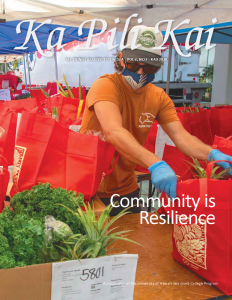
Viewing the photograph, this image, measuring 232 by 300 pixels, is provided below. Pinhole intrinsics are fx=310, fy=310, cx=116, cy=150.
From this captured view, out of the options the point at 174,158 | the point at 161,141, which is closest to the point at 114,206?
the point at 174,158

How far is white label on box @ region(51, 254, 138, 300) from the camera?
93 cm

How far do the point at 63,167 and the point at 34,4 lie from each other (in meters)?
3.99

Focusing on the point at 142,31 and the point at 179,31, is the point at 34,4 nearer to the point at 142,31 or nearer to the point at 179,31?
the point at 179,31

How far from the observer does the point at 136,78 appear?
1917 mm

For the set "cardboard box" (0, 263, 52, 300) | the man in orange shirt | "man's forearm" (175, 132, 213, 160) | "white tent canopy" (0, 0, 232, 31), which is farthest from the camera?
"white tent canopy" (0, 0, 232, 31)

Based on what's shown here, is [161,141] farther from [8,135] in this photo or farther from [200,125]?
[8,135]

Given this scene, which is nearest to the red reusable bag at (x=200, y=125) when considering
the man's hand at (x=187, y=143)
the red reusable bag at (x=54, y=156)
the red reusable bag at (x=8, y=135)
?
the man's hand at (x=187, y=143)

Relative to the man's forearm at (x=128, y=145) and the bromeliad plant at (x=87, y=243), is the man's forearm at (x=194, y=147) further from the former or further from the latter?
the bromeliad plant at (x=87, y=243)

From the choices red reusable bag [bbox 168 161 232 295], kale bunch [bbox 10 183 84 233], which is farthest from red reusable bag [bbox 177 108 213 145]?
kale bunch [bbox 10 183 84 233]

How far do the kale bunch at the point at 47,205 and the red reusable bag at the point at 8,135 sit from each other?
3.56 ft

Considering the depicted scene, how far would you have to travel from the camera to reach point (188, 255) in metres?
1.37

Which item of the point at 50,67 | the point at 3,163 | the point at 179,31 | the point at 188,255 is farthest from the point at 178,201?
the point at 50,67

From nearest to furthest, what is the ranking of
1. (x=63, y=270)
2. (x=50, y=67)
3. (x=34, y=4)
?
(x=63, y=270) < (x=34, y=4) < (x=50, y=67)

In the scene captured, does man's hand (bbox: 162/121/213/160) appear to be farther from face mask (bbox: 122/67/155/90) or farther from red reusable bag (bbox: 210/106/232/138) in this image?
red reusable bag (bbox: 210/106/232/138)
